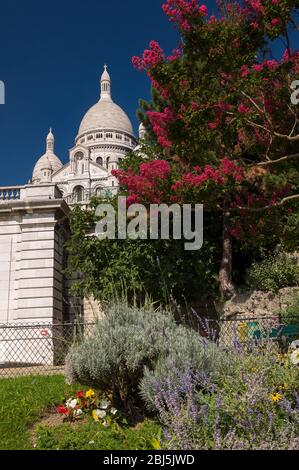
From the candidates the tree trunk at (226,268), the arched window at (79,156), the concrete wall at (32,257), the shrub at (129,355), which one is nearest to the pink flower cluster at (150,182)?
the tree trunk at (226,268)

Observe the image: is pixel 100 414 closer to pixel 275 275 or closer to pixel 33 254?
pixel 275 275

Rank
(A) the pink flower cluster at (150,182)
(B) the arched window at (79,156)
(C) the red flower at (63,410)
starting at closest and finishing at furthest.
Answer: (C) the red flower at (63,410) → (A) the pink flower cluster at (150,182) → (B) the arched window at (79,156)

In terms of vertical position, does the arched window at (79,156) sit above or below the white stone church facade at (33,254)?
above

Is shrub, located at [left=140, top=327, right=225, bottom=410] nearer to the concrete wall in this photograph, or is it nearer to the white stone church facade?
the white stone church facade

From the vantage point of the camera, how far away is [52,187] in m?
18.6

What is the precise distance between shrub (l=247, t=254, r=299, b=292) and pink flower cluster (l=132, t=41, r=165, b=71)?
8406 mm

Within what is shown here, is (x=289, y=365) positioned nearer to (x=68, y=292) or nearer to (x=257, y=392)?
(x=257, y=392)

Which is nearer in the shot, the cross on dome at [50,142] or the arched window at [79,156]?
the arched window at [79,156]

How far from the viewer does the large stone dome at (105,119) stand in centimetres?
9519

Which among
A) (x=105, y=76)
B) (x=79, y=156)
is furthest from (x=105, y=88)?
(x=79, y=156)

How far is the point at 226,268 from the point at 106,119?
84084mm

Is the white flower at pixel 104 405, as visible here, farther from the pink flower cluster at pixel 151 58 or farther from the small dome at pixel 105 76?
the small dome at pixel 105 76

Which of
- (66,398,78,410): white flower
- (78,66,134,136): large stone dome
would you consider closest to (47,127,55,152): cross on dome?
(78,66,134,136): large stone dome
